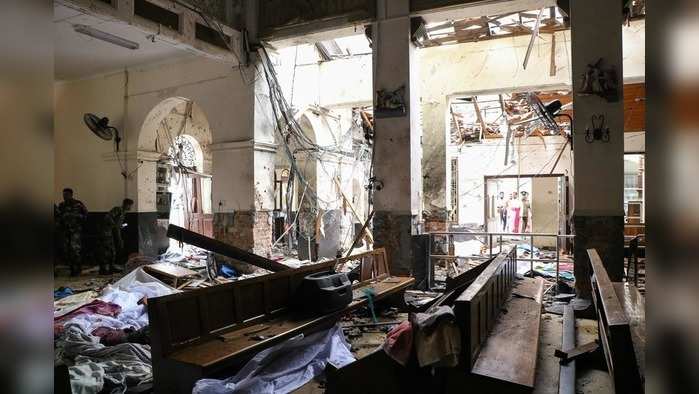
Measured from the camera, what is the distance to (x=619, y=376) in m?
2.45

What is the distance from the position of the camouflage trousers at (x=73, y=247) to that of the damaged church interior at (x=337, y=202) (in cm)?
4

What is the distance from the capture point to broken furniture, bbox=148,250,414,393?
11.3 ft

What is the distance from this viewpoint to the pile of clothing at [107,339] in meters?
3.79

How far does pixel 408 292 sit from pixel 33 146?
7.33 metres

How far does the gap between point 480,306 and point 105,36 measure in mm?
8032

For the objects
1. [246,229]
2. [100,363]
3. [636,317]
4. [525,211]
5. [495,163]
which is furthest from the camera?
[495,163]

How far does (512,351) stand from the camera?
11.5 ft

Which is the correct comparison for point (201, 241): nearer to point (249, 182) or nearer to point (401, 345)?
point (401, 345)

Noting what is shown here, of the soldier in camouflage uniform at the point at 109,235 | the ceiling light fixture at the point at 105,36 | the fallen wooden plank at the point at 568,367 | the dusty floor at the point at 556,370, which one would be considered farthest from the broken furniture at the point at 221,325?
the soldier in camouflage uniform at the point at 109,235

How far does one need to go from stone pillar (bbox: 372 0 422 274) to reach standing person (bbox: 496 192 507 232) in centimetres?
930

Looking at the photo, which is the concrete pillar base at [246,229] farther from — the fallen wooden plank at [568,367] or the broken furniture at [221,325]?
the fallen wooden plank at [568,367]

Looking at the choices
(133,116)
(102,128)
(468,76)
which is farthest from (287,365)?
(102,128)

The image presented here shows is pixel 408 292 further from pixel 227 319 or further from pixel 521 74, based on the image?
pixel 521 74

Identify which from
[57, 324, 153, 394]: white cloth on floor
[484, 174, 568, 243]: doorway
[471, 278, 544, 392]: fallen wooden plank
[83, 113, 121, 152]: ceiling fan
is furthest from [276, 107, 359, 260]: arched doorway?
[471, 278, 544, 392]: fallen wooden plank
